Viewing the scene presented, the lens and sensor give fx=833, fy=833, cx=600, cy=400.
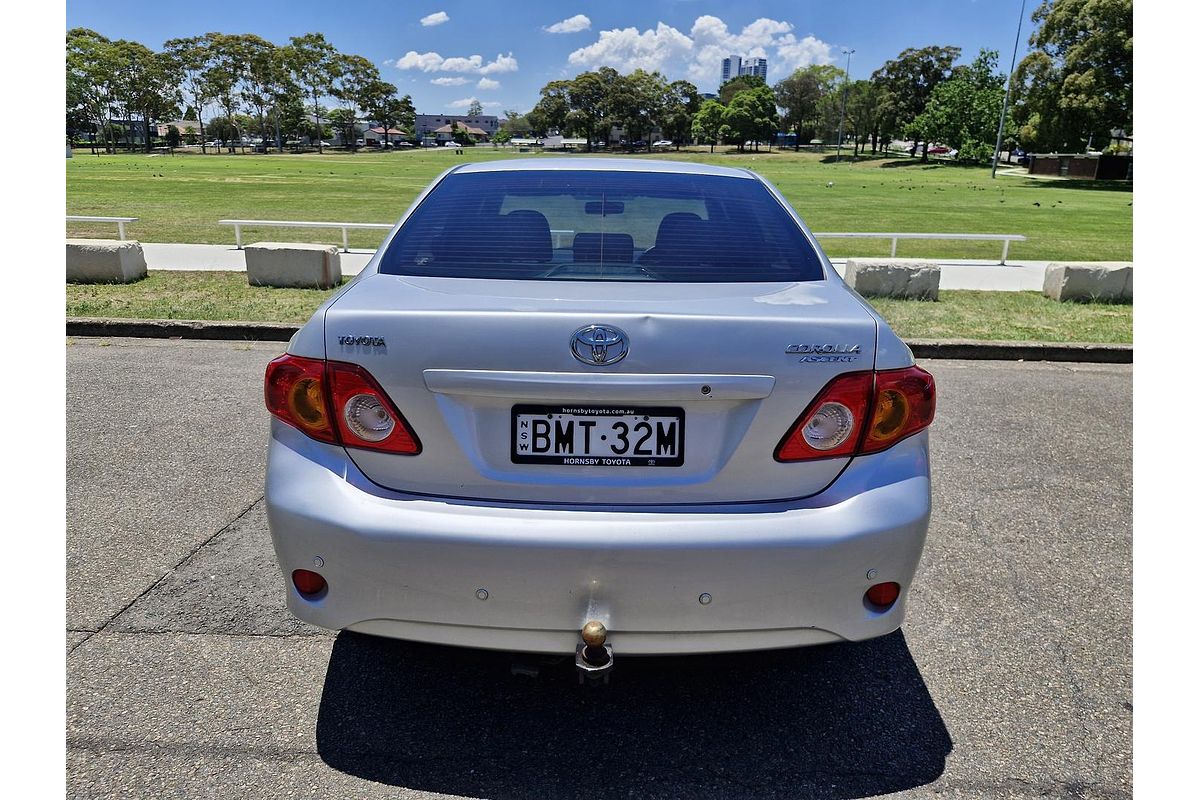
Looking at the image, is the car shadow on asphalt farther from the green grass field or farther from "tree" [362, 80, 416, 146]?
"tree" [362, 80, 416, 146]

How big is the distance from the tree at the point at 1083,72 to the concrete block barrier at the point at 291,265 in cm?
4531

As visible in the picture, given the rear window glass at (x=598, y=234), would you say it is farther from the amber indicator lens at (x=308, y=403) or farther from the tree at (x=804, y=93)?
the tree at (x=804, y=93)

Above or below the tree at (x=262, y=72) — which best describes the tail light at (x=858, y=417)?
below

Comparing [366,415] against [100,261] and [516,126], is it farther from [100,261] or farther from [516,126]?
[516,126]

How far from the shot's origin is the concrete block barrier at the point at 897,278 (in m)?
9.80

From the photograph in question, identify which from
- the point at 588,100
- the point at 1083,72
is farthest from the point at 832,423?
the point at 588,100

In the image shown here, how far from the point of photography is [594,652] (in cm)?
217

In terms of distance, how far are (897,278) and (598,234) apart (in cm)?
774

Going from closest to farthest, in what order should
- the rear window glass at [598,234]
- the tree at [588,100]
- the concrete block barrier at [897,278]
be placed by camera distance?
the rear window glass at [598,234] < the concrete block barrier at [897,278] < the tree at [588,100]

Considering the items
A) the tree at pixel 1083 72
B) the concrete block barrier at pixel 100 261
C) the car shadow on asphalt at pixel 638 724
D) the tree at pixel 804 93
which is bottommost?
the car shadow on asphalt at pixel 638 724

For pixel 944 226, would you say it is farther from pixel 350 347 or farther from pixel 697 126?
pixel 697 126

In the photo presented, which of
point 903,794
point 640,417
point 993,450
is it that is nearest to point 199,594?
point 640,417

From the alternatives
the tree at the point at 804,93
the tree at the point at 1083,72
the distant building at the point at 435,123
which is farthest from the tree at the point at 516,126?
the tree at the point at 1083,72

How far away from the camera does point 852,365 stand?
2189 mm
